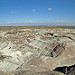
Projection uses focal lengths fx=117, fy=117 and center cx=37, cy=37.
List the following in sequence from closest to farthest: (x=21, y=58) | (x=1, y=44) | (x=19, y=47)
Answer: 1. (x=21, y=58)
2. (x=19, y=47)
3. (x=1, y=44)

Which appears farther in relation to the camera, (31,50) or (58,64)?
(31,50)

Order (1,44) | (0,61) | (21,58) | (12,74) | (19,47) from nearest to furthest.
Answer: (12,74) → (0,61) → (21,58) → (19,47) → (1,44)

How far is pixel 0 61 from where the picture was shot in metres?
14.9

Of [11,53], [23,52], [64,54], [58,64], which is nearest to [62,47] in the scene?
[64,54]

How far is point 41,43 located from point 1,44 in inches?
313

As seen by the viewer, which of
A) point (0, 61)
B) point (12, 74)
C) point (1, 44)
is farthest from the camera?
point (1, 44)

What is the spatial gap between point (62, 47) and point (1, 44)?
1190cm

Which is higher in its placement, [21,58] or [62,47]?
[62,47]

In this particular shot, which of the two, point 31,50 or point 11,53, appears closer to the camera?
point 11,53

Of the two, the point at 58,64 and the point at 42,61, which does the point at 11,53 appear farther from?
the point at 58,64

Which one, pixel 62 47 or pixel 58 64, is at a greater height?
pixel 62 47

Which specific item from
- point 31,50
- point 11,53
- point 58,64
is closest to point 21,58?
point 11,53

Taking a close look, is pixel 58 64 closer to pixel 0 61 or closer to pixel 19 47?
pixel 0 61

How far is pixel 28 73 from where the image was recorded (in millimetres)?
8930
